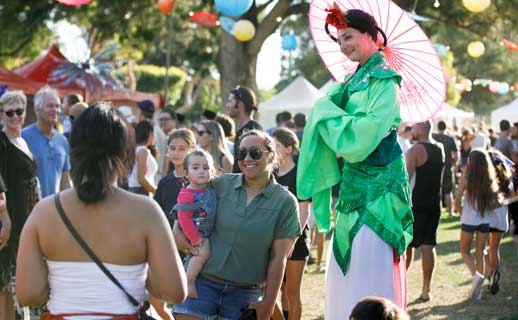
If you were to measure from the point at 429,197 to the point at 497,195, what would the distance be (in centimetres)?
88

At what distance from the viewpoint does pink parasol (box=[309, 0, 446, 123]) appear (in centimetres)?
441

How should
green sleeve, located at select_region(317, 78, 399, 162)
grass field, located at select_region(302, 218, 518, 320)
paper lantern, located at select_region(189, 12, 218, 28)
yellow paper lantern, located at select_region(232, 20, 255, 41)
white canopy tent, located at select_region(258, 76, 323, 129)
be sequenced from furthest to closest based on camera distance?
white canopy tent, located at select_region(258, 76, 323, 129), paper lantern, located at select_region(189, 12, 218, 28), yellow paper lantern, located at select_region(232, 20, 255, 41), grass field, located at select_region(302, 218, 518, 320), green sleeve, located at select_region(317, 78, 399, 162)

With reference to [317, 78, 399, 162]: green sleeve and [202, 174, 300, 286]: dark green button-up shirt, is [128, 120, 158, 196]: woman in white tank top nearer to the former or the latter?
[202, 174, 300, 286]: dark green button-up shirt

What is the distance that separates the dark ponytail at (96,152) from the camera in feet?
9.93

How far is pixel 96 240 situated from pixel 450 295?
22.4 feet

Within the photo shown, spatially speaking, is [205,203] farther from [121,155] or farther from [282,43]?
[282,43]

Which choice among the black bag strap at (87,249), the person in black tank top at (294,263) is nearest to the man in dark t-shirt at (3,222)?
the person in black tank top at (294,263)

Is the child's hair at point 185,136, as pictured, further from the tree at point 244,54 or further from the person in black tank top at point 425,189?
the tree at point 244,54

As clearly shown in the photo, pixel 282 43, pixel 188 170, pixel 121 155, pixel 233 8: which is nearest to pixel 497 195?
pixel 233 8

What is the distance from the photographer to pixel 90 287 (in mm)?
3031

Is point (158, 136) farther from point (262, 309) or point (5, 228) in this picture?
point (262, 309)

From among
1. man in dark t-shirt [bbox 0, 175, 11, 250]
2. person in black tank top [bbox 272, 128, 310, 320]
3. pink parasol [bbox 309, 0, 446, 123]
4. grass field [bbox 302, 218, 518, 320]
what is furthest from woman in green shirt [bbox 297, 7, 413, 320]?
grass field [bbox 302, 218, 518, 320]

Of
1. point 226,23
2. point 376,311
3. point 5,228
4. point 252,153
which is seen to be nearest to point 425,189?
point 252,153

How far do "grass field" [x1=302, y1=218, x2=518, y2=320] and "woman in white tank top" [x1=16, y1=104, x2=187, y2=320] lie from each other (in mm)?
4948
